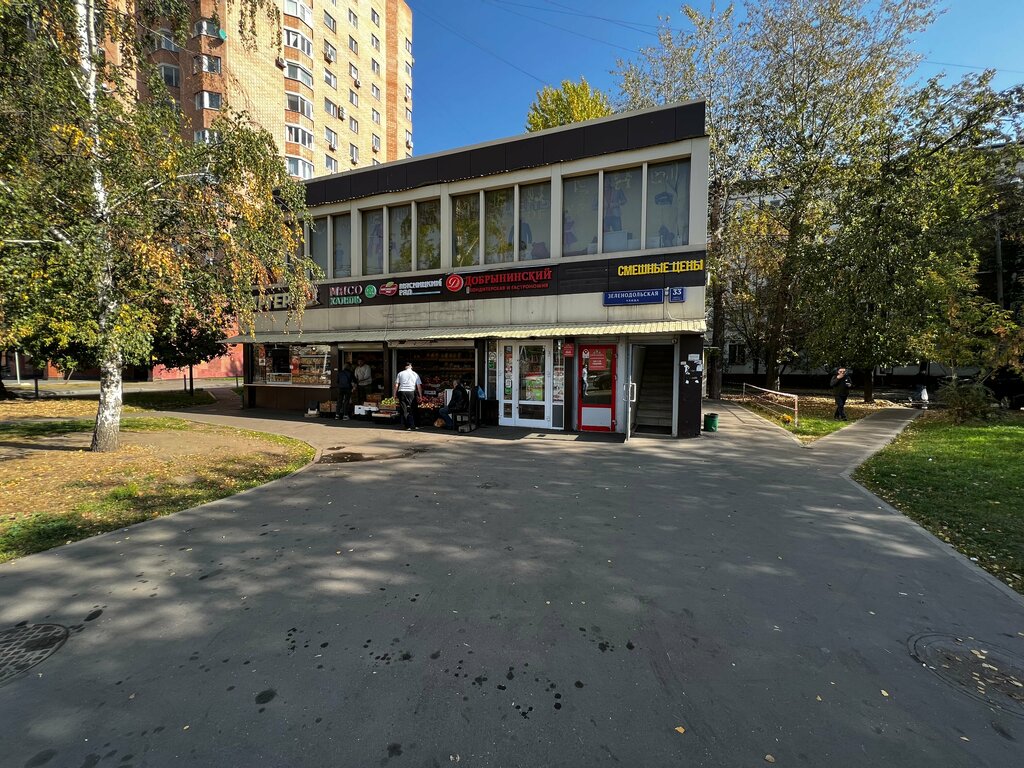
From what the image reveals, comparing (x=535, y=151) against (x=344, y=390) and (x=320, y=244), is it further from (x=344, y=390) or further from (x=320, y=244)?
(x=344, y=390)

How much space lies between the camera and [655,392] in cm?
1359

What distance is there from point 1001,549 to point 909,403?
19.4 m

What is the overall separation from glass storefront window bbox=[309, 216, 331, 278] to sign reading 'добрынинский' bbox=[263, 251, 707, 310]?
93 centimetres

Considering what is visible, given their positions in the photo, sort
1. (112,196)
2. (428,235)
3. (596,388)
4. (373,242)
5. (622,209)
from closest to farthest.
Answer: (112,196) < (622,209) < (596,388) < (428,235) < (373,242)

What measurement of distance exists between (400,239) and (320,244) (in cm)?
337

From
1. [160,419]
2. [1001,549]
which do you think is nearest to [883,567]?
[1001,549]

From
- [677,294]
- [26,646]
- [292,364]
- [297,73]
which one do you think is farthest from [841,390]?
[297,73]

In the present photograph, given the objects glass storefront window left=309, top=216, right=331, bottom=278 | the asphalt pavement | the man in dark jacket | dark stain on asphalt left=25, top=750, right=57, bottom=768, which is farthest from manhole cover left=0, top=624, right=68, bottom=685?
glass storefront window left=309, top=216, right=331, bottom=278

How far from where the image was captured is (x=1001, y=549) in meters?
4.61

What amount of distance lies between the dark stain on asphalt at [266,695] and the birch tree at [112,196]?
678 centimetres

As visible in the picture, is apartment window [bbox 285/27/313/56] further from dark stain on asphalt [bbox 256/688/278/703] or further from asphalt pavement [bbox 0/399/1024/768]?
dark stain on asphalt [bbox 256/688/278/703]

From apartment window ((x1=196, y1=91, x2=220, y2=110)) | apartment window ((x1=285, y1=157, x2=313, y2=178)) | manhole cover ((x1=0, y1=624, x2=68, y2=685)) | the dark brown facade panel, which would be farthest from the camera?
apartment window ((x1=285, y1=157, x2=313, y2=178))

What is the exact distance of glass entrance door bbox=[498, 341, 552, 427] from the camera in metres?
12.3

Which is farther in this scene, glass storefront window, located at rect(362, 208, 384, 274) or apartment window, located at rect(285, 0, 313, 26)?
apartment window, located at rect(285, 0, 313, 26)
